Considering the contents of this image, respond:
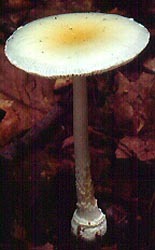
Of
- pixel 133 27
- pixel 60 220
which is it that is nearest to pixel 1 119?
pixel 60 220

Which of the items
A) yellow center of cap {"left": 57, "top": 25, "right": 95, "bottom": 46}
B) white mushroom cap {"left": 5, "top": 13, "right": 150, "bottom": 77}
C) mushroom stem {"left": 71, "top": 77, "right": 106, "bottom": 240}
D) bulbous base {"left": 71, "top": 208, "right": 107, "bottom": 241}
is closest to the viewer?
white mushroom cap {"left": 5, "top": 13, "right": 150, "bottom": 77}

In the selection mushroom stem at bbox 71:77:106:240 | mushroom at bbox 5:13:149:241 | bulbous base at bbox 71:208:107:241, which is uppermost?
mushroom at bbox 5:13:149:241

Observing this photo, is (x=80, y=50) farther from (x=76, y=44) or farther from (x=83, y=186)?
(x=83, y=186)

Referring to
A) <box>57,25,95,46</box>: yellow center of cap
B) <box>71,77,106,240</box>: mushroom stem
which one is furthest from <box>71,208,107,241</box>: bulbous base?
<box>57,25,95,46</box>: yellow center of cap

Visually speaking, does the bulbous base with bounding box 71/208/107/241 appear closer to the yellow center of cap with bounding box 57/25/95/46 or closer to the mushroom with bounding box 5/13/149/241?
the mushroom with bounding box 5/13/149/241

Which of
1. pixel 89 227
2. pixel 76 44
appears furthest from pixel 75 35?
pixel 89 227

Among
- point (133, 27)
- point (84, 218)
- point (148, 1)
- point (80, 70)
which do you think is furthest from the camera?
point (148, 1)

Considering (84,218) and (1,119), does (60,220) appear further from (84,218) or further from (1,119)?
(1,119)
